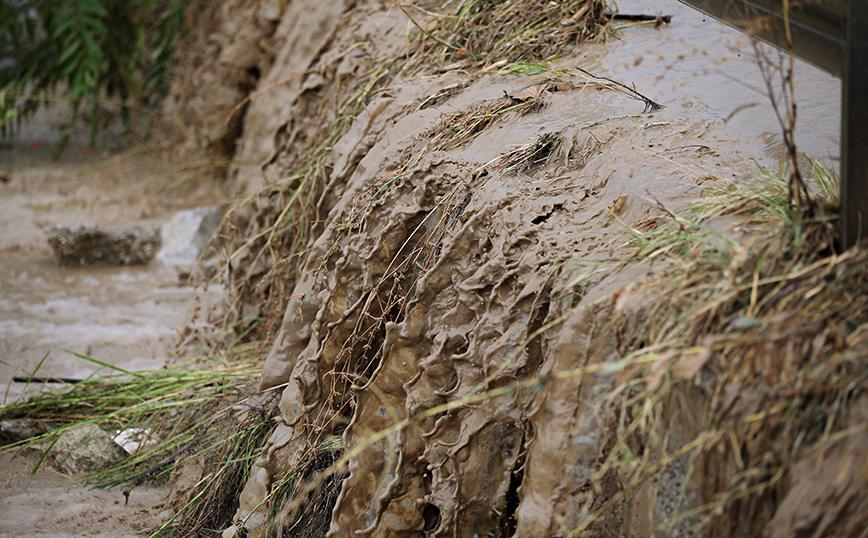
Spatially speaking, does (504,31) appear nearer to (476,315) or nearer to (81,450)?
(476,315)

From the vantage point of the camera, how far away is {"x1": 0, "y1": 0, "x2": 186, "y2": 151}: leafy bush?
666 cm

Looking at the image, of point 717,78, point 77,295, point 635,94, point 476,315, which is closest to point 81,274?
Answer: point 77,295

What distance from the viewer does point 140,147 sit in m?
7.37

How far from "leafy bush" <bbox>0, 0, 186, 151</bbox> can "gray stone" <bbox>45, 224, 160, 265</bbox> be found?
7.44ft

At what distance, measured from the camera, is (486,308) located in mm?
1818

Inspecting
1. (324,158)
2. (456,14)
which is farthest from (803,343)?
(456,14)

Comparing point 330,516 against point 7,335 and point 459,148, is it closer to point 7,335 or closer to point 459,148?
point 459,148

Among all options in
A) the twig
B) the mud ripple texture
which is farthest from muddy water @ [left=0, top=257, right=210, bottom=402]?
the twig

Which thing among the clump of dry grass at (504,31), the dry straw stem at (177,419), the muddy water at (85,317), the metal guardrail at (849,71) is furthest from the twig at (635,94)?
the muddy water at (85,317)

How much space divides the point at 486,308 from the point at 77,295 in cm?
378

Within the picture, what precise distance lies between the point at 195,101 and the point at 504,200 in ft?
17.7

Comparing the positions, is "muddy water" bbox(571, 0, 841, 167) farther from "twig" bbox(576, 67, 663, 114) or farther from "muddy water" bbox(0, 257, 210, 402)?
"muddy water" bbox(0, 257, 210, 402)

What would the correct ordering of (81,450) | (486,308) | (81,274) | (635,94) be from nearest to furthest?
(486,308)
(635,94)
(81,450)
(81,274)

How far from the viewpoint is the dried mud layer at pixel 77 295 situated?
251 cm
